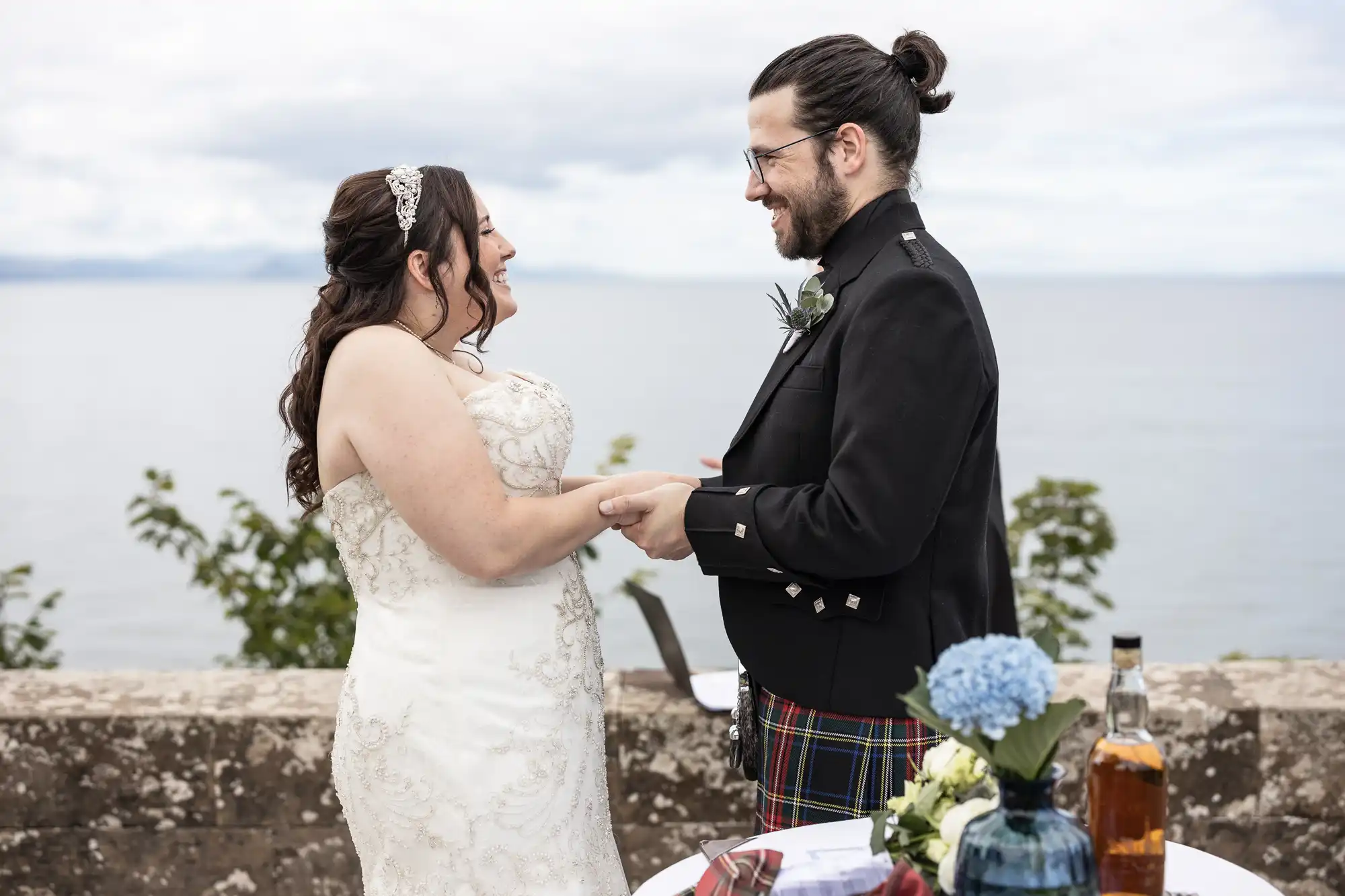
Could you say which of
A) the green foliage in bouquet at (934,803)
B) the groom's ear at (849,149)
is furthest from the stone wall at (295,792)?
the green foliage in bouquet at (934,803)

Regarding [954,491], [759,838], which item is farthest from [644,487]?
[759,838]

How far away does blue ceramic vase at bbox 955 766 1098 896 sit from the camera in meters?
1.16

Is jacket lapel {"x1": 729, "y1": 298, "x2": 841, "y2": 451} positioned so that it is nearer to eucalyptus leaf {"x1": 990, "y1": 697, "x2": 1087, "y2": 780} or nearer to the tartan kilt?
the tartan kilt

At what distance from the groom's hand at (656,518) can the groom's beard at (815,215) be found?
1.52 ft

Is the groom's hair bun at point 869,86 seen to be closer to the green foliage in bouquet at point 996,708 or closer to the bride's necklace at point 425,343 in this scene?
the bride's necklace at point 425,343

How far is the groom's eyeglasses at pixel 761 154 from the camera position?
211 centimetres

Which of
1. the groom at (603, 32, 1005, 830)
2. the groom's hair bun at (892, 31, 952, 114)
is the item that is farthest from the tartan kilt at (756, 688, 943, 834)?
the groom's hair bun at (892, 31, 952, 114)

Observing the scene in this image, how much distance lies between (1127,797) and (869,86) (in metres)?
1.23

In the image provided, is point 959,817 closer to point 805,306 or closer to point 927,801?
point 927,801

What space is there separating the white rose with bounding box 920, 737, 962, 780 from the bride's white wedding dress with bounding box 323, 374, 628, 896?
96 cm

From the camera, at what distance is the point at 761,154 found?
2.19 meters

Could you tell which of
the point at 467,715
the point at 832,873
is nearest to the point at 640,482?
the point at 467,715

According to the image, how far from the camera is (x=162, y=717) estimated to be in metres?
2.69

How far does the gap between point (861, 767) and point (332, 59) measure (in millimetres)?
3154
